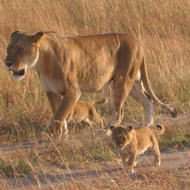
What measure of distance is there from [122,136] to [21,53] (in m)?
1.32

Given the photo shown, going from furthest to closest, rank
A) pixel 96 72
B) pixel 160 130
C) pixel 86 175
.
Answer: pixel 96 72 < pixel 160 130 < pixel 86 175

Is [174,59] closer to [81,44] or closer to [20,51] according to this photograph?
[81,44]

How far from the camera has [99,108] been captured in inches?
335

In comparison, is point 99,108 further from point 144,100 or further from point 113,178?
point 113,178

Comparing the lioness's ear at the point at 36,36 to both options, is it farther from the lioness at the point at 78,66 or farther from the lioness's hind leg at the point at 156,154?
the lioness's hind leg at the point at 156,154

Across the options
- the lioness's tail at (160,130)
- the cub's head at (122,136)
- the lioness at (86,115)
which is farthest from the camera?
the lioness at (86,115)

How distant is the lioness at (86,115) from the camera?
773 centimetres

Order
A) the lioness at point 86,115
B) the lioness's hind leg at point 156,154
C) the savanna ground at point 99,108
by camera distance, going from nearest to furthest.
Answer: the savanna ground at point 99,108 → the lioness's hind leg at point 156,154 → the lioness at point 86,115

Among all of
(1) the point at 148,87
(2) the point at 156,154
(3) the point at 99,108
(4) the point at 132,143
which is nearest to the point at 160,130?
(2) the point at 156,154

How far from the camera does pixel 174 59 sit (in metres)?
9.70

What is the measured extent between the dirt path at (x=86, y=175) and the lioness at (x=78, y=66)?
0.90 metres

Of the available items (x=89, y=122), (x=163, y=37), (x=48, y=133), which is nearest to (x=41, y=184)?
(x=48, y=133)

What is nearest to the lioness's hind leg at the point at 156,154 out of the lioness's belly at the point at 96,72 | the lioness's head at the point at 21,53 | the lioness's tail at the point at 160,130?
the lioness's tail at the point at 160,130

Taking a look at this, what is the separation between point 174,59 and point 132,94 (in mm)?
1547
